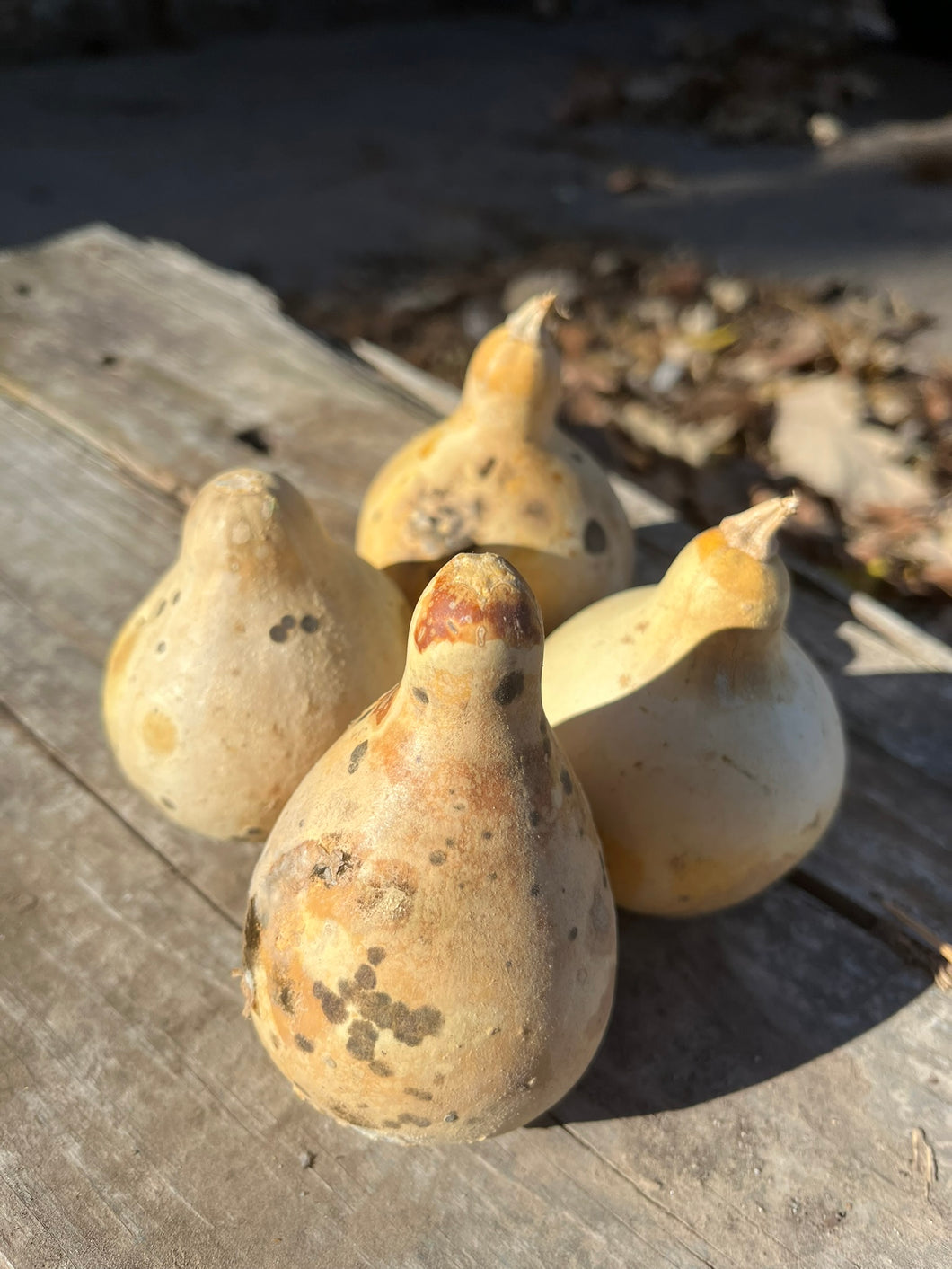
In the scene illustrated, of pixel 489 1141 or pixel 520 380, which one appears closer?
pixel 489 1141

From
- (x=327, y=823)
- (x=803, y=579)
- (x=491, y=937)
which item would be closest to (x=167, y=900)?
(x=327, y=823)

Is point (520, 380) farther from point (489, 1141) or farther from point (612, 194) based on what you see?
point (612, 194)

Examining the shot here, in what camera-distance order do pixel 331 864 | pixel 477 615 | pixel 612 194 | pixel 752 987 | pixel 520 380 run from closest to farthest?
1. pixel 477 615
2. pixel 331 864
3. pixel 752 987
4. pixel 520 380
5. pixel 612 194

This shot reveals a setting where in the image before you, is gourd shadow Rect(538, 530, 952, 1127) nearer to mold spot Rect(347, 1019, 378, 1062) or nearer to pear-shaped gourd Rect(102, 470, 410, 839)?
mold spot Rect(347, 1019, 378, 1062)

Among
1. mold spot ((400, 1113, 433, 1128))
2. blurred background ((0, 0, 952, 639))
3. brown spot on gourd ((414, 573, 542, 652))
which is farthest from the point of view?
blurred background ((0, 0, 952, 639))

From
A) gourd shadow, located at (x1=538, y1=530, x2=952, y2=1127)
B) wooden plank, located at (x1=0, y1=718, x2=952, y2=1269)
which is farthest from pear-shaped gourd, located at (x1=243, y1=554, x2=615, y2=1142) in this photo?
gourd shadow, located at (x1=538, y1=530, x2=952, y2=1127)

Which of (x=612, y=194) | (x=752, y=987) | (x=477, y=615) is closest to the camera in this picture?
(x=477, y=615)

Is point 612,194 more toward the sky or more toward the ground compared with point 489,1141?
more toward the ground

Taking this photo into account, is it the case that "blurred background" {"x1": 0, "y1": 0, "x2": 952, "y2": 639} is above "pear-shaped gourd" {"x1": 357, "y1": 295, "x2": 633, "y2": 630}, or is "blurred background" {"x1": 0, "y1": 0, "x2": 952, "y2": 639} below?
below

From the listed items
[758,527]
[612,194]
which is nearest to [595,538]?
[758,527]
